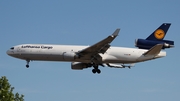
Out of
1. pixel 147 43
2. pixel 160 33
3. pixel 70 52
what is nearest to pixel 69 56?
pixel 70 52

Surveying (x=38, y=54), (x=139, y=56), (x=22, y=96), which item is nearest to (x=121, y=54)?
(x=139, y=56)

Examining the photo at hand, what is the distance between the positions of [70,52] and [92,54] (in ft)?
10.5

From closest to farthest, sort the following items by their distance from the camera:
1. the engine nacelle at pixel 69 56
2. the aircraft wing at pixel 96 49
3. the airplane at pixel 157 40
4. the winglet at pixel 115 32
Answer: the winglet at pixel 115 32
the aircraft wing at pixel 96 49
the engine nacelle at pixel 69 56
the airplane at pixel 157 40

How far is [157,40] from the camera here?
235ft

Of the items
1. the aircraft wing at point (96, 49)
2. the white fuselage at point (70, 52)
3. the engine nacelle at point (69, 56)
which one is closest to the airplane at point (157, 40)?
the white fuselage at point (70, 52)

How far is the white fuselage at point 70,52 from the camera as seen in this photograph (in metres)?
69.8

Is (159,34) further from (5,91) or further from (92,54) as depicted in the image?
(5,91)

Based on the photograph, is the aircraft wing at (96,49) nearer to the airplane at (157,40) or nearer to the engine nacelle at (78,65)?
the airplane at (157,40)

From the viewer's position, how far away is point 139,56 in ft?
229

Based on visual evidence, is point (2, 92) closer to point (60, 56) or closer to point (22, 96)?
point (22, 96)

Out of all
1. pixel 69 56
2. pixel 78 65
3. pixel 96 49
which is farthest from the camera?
pixel 78 65

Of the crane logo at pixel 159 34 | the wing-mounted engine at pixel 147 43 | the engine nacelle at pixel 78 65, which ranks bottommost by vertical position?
the engine nacelle at pixel 78 65

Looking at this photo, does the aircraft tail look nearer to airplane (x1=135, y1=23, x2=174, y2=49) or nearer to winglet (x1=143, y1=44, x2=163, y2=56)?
airplane (x1=135, y1=23, x2=174, y2=49)

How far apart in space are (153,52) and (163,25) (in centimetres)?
661
